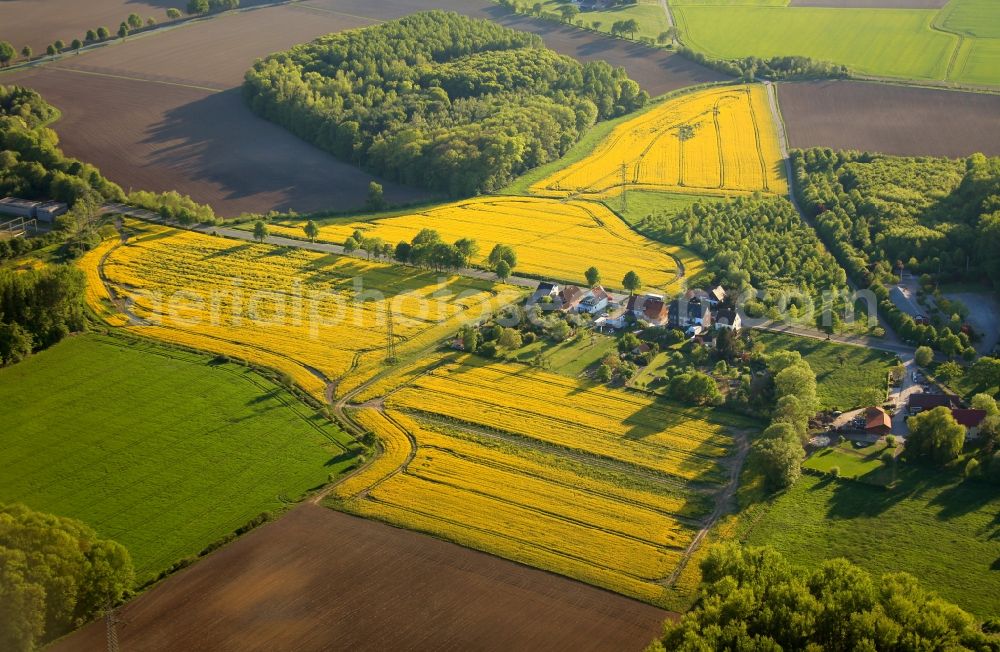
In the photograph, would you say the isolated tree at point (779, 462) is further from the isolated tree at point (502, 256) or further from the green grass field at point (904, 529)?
the isolated tree at point (502, 256)

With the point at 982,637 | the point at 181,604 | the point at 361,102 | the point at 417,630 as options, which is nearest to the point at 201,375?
the point at 181,604

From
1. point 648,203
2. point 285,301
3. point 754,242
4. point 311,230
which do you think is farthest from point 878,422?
point 311,230

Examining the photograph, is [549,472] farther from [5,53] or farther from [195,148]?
[5,53]

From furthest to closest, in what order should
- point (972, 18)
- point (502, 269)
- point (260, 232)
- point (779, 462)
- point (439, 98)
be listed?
point (972, 18), point (439, 98), point (260, 232), point (502, 269), point (779, 462)

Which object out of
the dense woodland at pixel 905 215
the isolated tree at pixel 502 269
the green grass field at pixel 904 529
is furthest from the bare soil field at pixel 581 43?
the green grass field at pixel 904 529

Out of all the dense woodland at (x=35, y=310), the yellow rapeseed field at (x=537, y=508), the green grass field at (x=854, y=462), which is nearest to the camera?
the yellow rapeseed field at (x=537, y=508)

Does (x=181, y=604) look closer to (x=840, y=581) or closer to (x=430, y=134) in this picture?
(x=840, y=581)

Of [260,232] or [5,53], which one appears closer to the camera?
[260,232]
